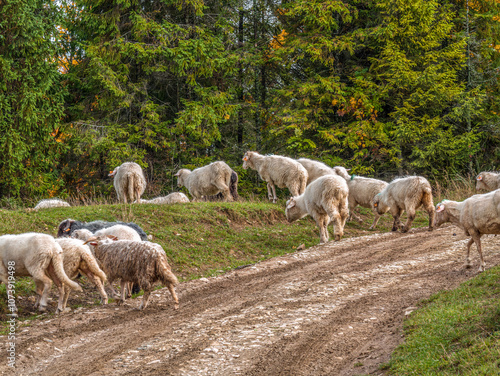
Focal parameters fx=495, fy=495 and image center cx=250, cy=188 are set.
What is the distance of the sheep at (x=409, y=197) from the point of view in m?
15.2

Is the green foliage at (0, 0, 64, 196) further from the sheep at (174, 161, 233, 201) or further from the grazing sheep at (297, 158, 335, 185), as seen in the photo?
the grazing sheep at (297, 158, 335, 185)

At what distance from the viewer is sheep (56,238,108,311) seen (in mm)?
9641

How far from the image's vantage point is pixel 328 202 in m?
14.9

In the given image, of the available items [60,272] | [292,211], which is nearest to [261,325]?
[60,272]

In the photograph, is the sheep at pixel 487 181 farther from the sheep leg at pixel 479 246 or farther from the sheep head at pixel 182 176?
the sheep head at pixel 182 176

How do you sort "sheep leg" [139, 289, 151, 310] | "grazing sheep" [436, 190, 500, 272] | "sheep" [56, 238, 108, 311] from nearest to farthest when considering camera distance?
"sheep leg" [139, 289, 151, 310], "grazing sheep" [436, 190, 500, 272], "sheep" [56, 238, 108, 311]

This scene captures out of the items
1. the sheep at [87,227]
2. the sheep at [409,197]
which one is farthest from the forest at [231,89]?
the sheep at [87,227]

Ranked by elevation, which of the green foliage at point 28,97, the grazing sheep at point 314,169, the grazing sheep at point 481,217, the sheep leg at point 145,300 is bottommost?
the sheep leg at point 145,300

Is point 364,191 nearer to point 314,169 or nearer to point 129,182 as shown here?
point 314,169

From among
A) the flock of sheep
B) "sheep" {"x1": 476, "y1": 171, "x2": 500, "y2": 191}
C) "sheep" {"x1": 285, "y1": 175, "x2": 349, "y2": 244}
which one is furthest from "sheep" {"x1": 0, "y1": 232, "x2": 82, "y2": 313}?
"sheep" {"x1": 476, "y1": 171, "x2": 500, "y2": 191}

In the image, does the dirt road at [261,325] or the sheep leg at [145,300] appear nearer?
the dirt road at [261,325]

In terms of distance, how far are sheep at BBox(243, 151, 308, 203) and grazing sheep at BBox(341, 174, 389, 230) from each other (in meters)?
1.88

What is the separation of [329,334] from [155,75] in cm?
2473

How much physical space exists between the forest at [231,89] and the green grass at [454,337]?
1840 centimetres
